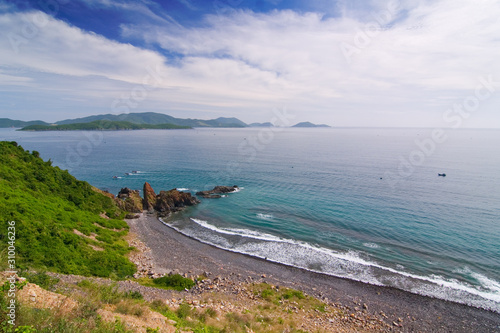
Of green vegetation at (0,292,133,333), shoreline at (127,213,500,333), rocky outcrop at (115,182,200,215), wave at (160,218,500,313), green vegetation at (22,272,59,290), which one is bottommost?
shoreline at (127,213,500,333)

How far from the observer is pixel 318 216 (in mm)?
43219

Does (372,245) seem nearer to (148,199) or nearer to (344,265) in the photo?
(344,265)

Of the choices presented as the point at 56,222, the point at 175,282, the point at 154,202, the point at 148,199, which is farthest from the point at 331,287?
the point at 148,199

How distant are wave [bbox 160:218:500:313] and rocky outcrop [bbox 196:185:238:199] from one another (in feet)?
52.7

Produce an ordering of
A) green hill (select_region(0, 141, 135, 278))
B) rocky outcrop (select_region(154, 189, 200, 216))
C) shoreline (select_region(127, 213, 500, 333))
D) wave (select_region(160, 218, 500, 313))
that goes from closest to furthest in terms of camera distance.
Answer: green hill (select_region(0, 141, 135, 278)) < shoreline (select_region(127, 213, 500, 333)) < wave (select_region(160, 218, 500, 313)) < rocky outcrop (select_region(154, 189, 200, 216))

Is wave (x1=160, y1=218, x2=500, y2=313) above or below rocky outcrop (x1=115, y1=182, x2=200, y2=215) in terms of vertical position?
below

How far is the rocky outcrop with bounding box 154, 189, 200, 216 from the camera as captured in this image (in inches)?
1889

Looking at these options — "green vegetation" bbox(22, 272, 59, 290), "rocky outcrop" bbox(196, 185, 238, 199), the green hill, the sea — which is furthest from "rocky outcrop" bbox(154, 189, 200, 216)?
"green vegetation" bbox(22, 272, 59, 290)

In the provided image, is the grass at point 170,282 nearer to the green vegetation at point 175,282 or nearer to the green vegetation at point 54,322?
the green vegetation at point 175,282

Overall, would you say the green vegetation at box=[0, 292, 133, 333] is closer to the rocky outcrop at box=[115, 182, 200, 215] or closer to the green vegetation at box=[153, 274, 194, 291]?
the green vegetation at box=[153, 274, 194, 291]

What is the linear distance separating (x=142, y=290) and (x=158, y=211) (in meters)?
29.9

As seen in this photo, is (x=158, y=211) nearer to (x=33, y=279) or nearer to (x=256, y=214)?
(x=256, y=214)

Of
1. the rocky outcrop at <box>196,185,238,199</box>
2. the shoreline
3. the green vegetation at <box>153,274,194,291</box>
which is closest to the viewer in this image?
the shoreline

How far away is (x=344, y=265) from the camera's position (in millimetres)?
29266
